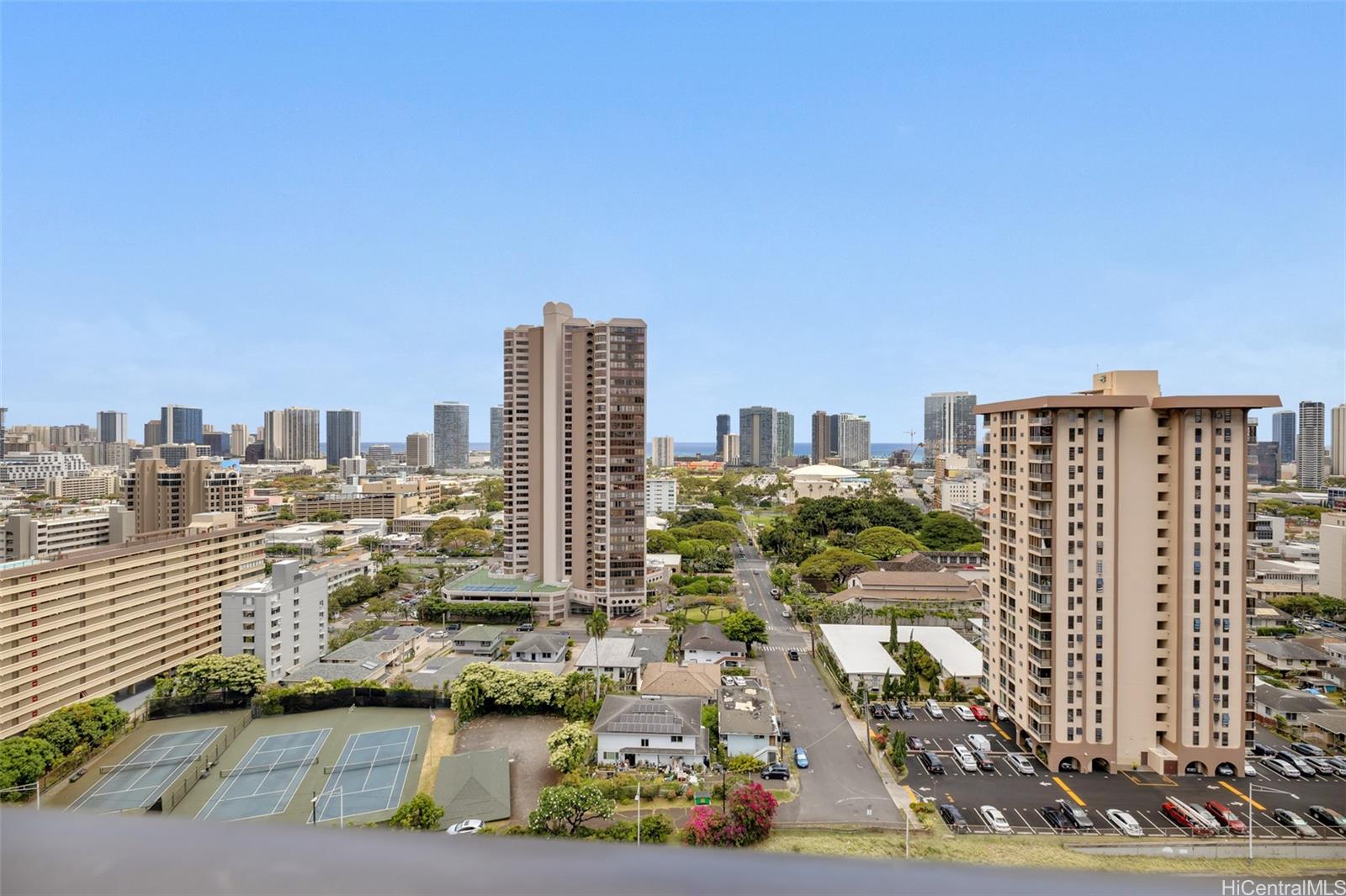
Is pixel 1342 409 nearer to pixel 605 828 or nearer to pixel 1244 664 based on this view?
pixel 1244 664

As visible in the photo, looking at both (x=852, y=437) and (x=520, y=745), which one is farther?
(x=852, y=437)

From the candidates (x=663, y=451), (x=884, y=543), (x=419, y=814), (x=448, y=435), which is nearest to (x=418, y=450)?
(x=448, y=435)

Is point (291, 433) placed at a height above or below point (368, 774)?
above

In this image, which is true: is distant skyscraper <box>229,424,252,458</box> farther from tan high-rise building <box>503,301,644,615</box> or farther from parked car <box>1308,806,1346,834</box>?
parked car <box>1308,806,1346,834</box>

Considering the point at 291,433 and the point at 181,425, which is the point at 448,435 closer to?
the point at 291,433

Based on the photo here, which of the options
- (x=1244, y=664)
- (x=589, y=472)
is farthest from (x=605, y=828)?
(x=589, y=472)

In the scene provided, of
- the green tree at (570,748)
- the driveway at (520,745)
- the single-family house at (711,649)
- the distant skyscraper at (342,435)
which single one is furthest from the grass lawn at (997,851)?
the distant skyscraper at (342,435)
